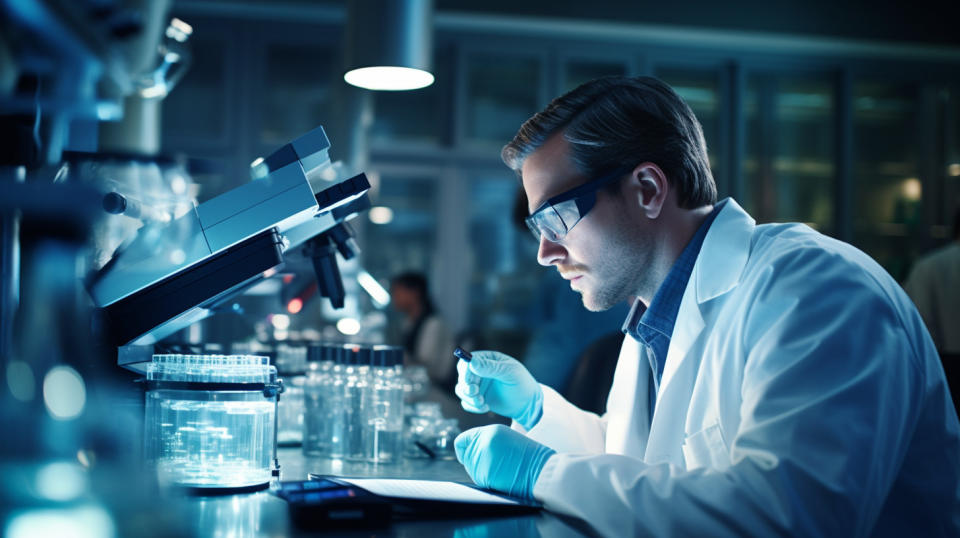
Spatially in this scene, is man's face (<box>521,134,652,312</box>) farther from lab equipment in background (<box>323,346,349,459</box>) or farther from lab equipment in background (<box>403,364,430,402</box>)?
lab equipment in background (<box>403,364,430,402</box>)

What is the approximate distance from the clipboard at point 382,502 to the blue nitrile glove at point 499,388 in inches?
15.4

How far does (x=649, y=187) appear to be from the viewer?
1503 millimetres

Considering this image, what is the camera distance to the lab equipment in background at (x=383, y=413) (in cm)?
164

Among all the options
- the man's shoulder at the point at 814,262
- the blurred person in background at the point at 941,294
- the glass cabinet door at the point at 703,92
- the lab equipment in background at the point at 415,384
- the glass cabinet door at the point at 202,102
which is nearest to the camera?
the man's shoulder at the point at 814,262

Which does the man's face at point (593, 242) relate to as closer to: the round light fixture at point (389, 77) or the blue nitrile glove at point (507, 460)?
the blue nitrile glove at point (507, 460)

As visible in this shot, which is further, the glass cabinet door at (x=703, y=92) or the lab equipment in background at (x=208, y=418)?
the glass cabinet door at (x=703, y=92)

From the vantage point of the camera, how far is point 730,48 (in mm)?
6418

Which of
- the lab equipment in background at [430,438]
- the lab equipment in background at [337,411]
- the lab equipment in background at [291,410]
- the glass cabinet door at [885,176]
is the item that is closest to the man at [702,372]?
the lab equipment in background at [430,438]

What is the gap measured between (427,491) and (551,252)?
594 millimetres

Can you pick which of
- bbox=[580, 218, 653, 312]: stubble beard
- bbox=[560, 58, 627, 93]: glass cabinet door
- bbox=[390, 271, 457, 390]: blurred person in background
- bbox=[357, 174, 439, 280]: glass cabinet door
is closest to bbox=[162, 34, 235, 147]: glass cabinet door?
bbox=[357, 174, 439, 280]: glass cabinet door

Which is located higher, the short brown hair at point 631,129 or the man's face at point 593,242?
the short brown hair at point 631,129

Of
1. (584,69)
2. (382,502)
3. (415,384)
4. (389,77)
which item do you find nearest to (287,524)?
(382,502)

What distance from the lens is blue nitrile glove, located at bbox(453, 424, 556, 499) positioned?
1225 mm

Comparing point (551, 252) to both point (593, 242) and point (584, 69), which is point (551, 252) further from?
point (584, 69)
